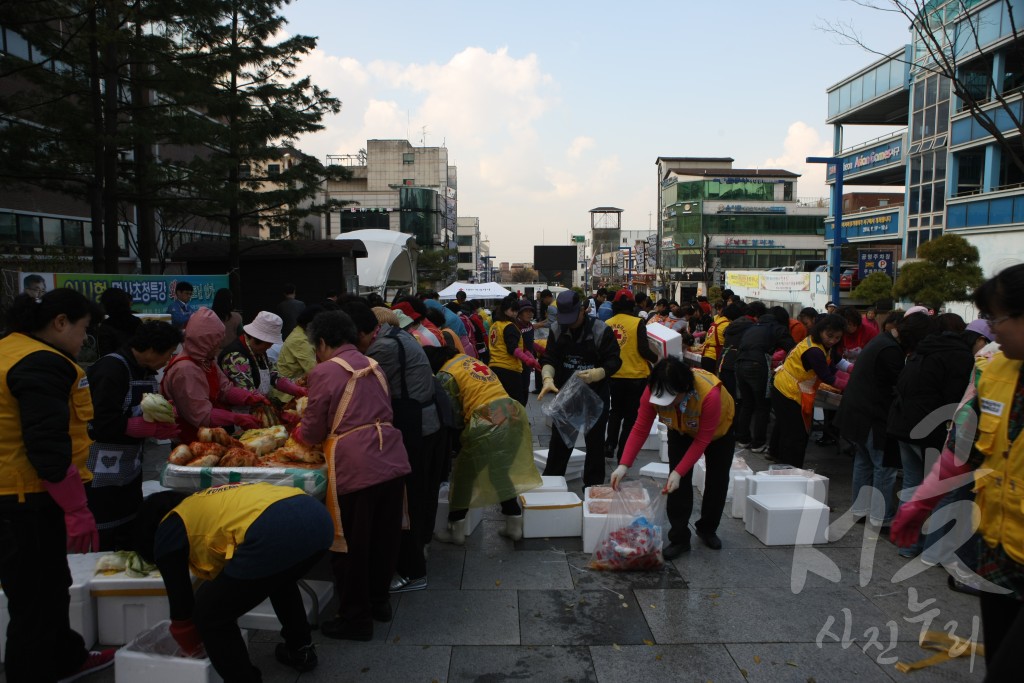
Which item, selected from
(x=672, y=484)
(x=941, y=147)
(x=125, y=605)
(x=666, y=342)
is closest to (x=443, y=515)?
(x=672, y=484)

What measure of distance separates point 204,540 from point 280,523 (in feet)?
1.07

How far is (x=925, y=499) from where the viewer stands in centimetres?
271

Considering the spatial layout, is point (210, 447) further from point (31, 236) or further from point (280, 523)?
point (31, 236)

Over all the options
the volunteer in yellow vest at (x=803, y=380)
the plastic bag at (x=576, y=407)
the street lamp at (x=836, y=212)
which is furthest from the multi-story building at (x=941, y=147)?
the plastic bag at (x=576, y=407)

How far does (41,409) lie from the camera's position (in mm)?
2703

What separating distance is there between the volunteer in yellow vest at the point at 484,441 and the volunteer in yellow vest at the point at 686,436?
685mm

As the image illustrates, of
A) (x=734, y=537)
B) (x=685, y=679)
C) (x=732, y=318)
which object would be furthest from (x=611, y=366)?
(x=732, y=318)

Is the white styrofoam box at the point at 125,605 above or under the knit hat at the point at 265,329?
under

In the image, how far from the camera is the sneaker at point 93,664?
3162 millimetres

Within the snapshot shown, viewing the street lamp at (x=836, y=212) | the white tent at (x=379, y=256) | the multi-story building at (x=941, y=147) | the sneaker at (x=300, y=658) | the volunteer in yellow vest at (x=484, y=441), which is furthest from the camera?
the multi-story building at (x=941, y=147)

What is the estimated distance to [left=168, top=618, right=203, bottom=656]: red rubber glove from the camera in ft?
9.38

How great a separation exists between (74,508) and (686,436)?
3583 millimetres

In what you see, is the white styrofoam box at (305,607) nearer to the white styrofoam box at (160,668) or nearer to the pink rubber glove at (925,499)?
the white styrofoam box at (160,668)

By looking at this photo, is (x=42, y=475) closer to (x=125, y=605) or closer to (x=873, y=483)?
(x=125, y=605)
